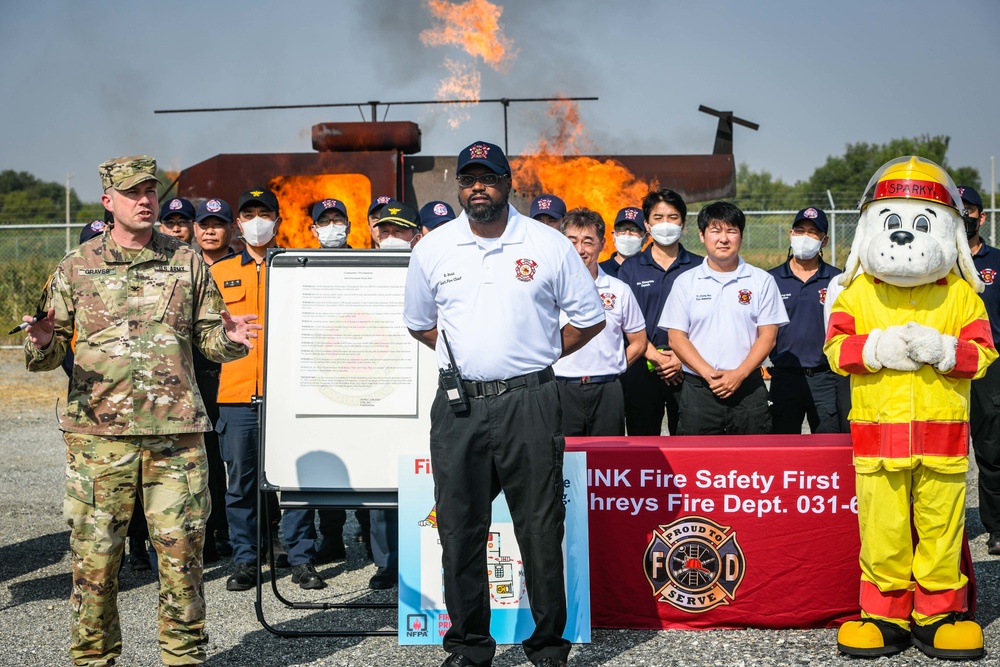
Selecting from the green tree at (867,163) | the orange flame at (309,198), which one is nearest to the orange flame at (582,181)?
the orange flame at (309,198)

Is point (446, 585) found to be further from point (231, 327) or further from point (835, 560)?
point (835, 560)

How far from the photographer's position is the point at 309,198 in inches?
537

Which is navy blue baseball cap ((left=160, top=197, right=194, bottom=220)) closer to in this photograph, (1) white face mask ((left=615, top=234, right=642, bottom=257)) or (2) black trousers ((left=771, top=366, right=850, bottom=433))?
(1) white face mask ((left=615, top=234, right=642, bottom=257))

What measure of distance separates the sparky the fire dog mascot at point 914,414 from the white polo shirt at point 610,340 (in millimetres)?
1700

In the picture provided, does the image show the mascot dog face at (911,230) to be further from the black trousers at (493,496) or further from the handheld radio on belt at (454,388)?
the handheld radio on belt at (454,388)

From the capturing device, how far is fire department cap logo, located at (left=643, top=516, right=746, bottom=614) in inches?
212

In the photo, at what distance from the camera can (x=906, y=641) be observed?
16.4ft

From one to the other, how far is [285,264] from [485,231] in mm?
1302

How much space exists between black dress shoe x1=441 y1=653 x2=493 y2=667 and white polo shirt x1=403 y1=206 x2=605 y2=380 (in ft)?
4.10

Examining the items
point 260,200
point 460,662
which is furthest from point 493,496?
point 260,200

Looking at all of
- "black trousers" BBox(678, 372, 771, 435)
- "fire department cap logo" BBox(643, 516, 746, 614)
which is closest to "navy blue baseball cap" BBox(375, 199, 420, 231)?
"black trousers" BBox(678, 372, 771, 435)

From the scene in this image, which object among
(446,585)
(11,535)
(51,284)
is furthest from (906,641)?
(11,535)

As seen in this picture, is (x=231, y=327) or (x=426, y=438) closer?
(x=231, y=327)

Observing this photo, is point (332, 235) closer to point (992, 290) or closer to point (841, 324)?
point (841, 324)
